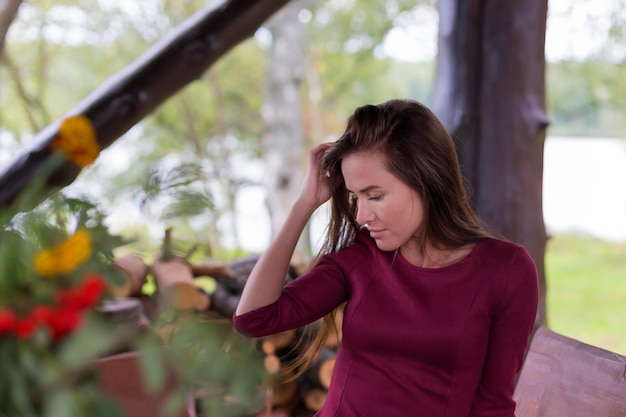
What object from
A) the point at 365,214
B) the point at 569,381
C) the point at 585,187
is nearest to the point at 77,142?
the point at 365,214

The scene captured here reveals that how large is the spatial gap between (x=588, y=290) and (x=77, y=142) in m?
6.61

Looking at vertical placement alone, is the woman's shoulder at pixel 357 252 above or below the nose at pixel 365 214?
below

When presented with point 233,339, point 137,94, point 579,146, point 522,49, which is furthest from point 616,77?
point 233,339

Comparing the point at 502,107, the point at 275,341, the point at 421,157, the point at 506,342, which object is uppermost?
the point at 421,157

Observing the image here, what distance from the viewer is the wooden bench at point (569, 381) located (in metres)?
1.54

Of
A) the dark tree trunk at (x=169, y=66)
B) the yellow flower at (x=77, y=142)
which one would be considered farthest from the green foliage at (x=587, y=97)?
the yellow flower at (x=77, y=142)

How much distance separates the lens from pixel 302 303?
1505 millimetres

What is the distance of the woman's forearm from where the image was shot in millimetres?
1475

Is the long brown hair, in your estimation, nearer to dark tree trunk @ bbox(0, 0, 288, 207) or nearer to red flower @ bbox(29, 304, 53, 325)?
red flower @ bbox(29, 304, 53, 325)

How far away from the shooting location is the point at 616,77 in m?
6.15

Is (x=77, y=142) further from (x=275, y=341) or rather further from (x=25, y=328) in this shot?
(x=275, y=341)

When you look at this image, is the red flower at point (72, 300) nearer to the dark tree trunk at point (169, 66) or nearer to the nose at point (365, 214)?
the nose at point (365, 214)

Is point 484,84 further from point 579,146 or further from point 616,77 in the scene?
point 579,146

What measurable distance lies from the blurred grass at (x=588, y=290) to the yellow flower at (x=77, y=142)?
4754 mm
